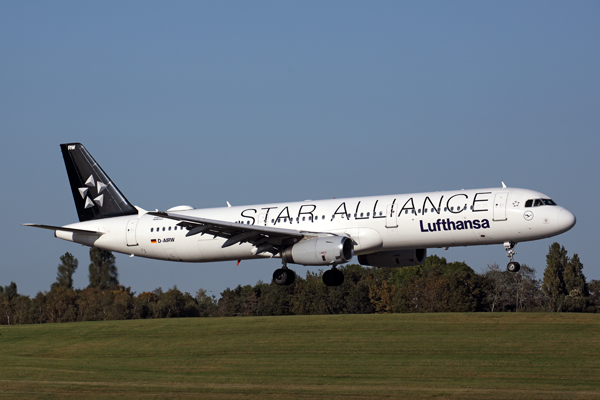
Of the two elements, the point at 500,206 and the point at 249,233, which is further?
the point at 249,233

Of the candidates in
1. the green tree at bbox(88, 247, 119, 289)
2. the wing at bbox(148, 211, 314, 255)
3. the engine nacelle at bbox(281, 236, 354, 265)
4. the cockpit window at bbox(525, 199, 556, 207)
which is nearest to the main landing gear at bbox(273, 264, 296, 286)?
the wing at bbox(148, 211, 314, 255)

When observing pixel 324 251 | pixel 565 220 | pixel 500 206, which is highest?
pixel 500 206

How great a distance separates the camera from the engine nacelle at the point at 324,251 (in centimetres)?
4075

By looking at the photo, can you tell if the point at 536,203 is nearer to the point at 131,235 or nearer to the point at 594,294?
the point at 131,235

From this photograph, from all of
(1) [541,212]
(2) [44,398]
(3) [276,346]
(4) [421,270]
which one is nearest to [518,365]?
(1) [541,212]

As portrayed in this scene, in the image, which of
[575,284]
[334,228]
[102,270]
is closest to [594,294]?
[575,284]

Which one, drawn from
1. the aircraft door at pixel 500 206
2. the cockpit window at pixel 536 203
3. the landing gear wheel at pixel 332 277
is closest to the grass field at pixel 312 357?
the landing gear wheel at pixel 332 277

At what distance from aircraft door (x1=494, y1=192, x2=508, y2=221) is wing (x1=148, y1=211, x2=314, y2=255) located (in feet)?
31.1

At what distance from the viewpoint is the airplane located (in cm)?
4006

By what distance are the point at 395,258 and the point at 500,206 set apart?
8.82 meters

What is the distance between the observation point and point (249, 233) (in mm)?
43031

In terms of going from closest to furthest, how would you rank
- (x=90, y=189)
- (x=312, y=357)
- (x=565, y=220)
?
(x=565, y=220), (x=90, y=189), (x=312, y=357)

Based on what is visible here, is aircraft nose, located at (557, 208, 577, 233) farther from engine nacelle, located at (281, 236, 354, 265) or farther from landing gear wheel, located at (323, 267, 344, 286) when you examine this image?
landing gear wheel, located at (323, 267, 344, 286)

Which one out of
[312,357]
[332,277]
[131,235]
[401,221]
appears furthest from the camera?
[312,357]
